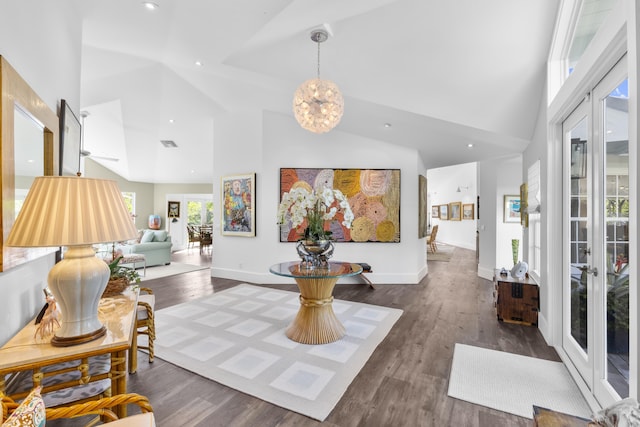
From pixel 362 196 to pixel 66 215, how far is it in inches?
179

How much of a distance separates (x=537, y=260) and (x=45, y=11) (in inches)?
206

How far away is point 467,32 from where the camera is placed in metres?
2.94

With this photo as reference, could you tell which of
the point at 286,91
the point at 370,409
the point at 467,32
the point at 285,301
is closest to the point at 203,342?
the point at 285,301

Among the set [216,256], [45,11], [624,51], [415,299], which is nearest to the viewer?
[624,51]

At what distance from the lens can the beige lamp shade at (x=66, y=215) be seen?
1.22 meters

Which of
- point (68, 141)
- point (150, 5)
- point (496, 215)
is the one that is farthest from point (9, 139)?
point (496, 215)

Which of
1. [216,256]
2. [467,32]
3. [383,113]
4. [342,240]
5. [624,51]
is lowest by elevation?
[216,256]

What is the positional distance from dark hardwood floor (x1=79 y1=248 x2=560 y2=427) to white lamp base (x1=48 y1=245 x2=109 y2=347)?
0.90 metres

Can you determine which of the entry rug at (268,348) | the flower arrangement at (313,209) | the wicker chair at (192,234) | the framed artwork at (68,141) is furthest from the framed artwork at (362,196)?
the wicker chair at (192,234)

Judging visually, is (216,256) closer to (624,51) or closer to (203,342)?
(203,342)

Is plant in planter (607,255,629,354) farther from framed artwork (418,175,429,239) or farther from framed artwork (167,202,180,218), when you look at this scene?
framed artwork (167,202,180,218)

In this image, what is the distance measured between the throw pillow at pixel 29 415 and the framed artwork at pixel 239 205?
15.2 ft

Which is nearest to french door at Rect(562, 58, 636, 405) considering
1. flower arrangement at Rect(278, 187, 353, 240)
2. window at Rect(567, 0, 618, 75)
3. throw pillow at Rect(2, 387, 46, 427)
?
window at Rect(567, 0, 618, 75)

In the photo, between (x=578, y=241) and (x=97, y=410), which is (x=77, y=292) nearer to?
(x=97, y=410)
